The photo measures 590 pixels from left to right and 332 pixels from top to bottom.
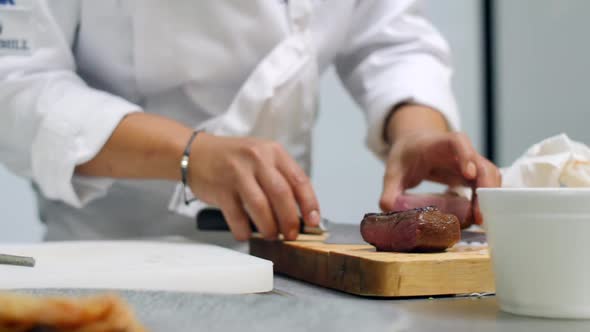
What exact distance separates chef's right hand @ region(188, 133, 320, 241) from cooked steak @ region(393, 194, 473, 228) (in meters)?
0.12

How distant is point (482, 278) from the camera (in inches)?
22.5

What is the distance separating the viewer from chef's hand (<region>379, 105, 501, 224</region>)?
2.86ft

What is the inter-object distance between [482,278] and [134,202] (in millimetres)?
700

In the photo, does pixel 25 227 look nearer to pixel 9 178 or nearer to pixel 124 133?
pixel 9 178

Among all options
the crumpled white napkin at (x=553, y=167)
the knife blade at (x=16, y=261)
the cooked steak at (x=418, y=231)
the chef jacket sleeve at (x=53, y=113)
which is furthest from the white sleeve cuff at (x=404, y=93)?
the knife blade at (x=16, y=261)

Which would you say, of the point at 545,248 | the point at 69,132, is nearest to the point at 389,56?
the point at 69,132

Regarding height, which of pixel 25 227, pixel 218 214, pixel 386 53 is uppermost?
pixel 386 53

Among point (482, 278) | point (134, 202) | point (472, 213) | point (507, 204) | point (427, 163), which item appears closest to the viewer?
point (507, 204)

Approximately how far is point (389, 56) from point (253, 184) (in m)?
0.58

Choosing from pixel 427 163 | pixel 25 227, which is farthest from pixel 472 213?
pixel 25 227

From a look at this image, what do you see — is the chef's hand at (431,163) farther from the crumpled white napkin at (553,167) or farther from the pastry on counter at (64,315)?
the pastry on counter at (64,315)

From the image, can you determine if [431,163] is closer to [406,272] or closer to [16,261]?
[406,272]

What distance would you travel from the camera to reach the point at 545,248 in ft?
1.47

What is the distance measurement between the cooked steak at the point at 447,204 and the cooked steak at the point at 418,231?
24 centimetres
